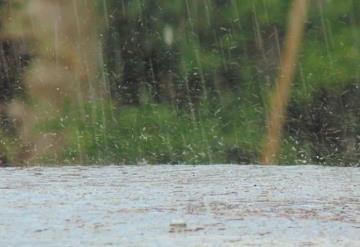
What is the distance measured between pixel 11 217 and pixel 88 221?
0.47 meters

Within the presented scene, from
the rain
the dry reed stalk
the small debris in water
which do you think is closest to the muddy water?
the small debris in water

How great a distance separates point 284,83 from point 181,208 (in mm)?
4942

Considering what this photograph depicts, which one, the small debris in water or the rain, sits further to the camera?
the rain

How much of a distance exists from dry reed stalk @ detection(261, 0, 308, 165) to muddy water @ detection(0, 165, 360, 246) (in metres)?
2.30

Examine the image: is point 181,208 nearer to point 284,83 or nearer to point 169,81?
point 284,83

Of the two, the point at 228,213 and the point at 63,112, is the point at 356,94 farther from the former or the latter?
the point at 228,213

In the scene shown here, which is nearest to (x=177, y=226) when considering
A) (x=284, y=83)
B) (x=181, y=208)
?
(x=181, y=208)

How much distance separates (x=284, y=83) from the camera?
9.97m

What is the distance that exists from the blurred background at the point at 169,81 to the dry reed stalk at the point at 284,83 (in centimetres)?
6

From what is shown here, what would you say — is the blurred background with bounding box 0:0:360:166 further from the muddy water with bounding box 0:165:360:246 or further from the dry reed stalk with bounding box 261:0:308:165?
the muddy water with bounding box 0:165:360:246

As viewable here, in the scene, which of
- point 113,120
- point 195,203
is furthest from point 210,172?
point 113,120

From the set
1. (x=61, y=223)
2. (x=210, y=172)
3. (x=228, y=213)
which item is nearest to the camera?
(x=61, y=223)

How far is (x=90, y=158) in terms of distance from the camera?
33.7 feet

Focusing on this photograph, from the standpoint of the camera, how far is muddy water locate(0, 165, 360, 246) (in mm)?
4262
